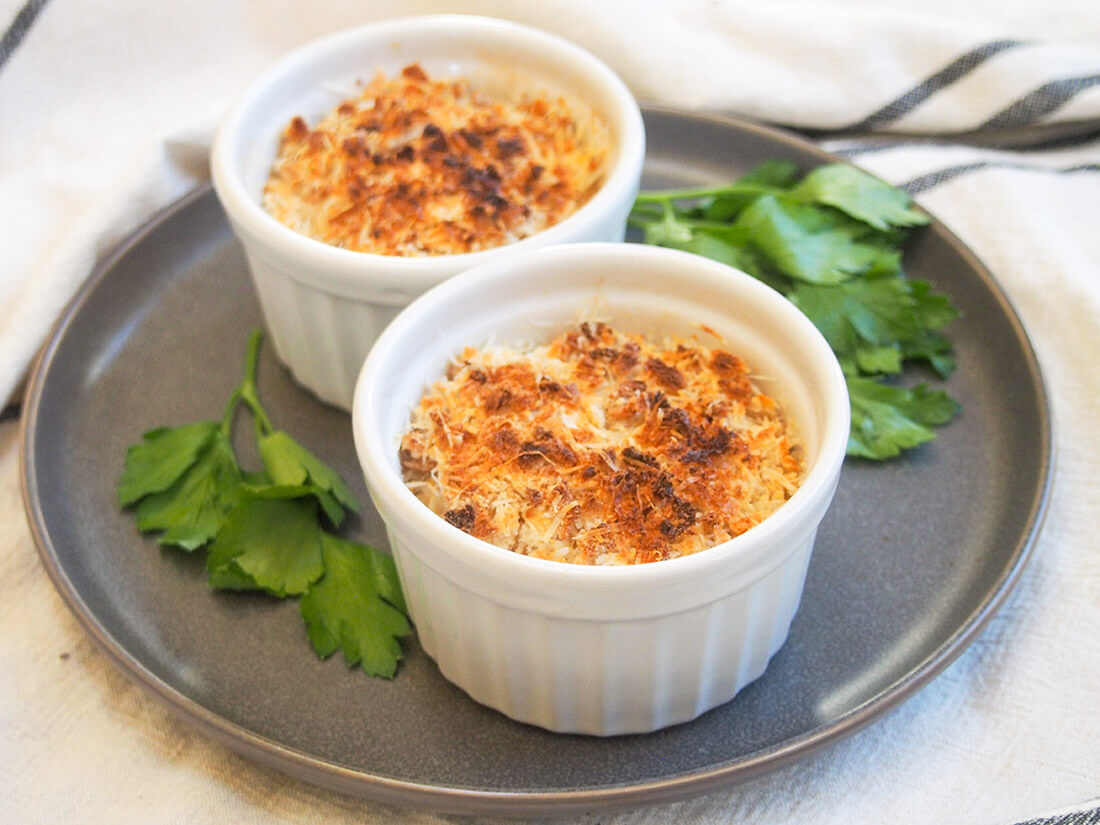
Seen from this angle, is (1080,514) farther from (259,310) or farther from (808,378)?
(259,310)

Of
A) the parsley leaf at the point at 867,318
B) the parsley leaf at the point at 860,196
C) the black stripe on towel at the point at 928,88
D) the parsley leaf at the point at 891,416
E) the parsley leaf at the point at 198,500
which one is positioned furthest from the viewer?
the black stripe on towel at the point at 928,88

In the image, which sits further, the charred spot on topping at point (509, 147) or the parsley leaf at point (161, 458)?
the charred spot on topping at point (509, 147)

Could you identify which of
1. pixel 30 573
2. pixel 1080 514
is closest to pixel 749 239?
pixel 1080 514

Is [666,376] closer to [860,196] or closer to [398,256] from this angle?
[398,256]

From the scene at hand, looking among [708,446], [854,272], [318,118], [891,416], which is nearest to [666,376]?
[708,446]

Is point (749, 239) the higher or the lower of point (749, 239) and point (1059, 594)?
the higher

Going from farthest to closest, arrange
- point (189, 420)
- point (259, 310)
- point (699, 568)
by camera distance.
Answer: point (259, 310), point (189, 420), point (699, 568)

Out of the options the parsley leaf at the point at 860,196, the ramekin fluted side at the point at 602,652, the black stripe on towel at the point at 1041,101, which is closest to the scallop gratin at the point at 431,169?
the parsley leaf at the point at 860,196

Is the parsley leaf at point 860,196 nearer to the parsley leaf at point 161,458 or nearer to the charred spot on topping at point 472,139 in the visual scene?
the charred spot on topping at point 472,139

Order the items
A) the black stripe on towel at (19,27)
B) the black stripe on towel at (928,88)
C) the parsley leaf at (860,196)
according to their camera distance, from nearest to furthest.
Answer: the parsley leaf at (860,196), the black stripe on towel at (19,27), the black stripe on towel at (928,88)
